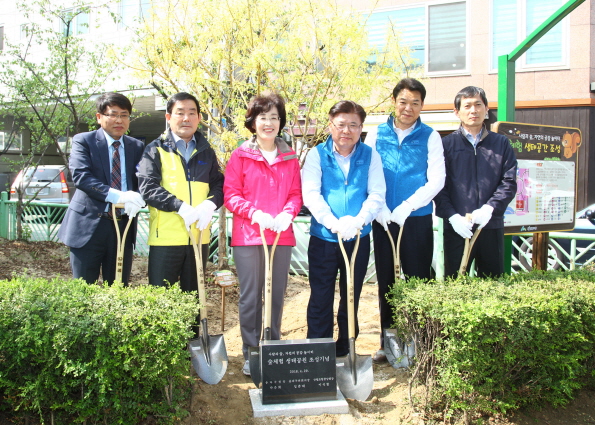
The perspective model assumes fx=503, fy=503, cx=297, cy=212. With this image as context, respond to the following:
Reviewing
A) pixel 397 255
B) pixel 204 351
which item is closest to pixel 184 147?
pixel 204 351

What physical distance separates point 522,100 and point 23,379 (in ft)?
35.4

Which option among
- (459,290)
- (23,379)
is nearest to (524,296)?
(459,290)

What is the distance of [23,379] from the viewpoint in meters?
2.52

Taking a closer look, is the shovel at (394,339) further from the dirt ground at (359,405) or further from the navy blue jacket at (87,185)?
the navy blue jacket at (87,185)

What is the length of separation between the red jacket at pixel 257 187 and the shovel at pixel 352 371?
48 centimetres

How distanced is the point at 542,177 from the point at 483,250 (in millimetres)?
1331

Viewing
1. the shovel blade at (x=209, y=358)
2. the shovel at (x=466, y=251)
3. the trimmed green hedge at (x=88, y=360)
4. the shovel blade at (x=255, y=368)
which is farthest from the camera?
the shovel at (x=466, y=251)

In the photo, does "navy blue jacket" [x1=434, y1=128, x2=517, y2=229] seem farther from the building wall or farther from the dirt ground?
the building wall

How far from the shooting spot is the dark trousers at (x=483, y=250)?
3938 mm

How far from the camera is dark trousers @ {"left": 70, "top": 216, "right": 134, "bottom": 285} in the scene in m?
3.54

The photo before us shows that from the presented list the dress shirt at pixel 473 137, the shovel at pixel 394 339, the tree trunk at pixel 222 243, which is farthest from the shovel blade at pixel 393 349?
the tree trunk at pixel 222 243

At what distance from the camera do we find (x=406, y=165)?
388cm

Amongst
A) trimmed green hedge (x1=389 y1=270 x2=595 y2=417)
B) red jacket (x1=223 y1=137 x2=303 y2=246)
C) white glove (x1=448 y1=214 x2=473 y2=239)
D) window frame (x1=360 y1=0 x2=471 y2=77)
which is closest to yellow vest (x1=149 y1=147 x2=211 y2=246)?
red jacket (x1=223 y1=137 x2=303 y2=246)

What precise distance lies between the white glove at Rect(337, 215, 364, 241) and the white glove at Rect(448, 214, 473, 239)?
2.68 feet
